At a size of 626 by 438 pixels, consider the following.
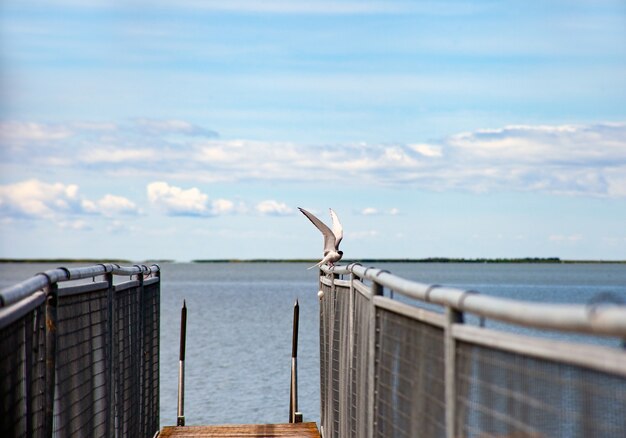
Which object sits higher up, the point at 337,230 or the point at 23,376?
the point at 337,230

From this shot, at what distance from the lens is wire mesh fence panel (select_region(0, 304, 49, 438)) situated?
15.4 ft

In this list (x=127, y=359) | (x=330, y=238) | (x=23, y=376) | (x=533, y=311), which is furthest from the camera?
(x=330, y=238)

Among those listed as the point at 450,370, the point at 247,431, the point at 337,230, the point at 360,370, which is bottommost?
the point at 247,431

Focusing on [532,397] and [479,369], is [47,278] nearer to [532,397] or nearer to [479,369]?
[479,369]

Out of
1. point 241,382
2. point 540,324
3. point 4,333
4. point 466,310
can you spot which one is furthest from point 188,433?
point 241,382

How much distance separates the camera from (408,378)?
5.23m

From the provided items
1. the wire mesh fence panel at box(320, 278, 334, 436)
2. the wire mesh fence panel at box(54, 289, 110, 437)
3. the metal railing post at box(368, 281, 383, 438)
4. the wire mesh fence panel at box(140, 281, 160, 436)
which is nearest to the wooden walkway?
the wire mesh fence panel at box(140, 281, 160, 436)

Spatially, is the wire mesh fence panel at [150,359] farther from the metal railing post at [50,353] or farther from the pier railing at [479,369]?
the metal railing post at [50,353]

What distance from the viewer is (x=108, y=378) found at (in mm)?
7918

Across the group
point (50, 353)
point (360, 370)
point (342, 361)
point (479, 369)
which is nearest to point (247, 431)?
point (342, 361)

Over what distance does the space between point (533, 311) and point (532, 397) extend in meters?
0.28

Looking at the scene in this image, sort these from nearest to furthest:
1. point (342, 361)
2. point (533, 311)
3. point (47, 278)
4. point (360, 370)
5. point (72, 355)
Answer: point (533, 311) → point (47, 278) → point (72, 355) → point (360, 370) → point (342, 361)

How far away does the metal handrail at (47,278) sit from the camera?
4634 millimetres

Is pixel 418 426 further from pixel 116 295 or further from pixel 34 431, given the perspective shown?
pixel 116 295
